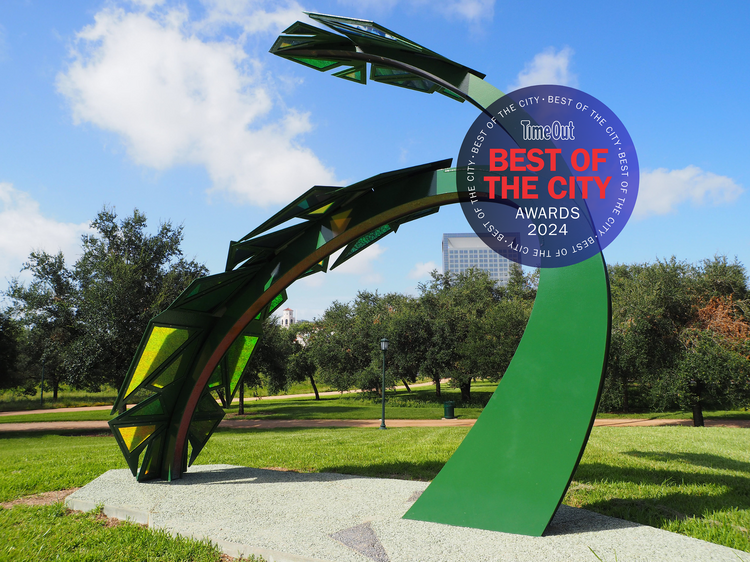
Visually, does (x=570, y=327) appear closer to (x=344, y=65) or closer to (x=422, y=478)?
(x=422, y=478)

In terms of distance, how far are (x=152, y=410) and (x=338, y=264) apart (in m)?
3.64

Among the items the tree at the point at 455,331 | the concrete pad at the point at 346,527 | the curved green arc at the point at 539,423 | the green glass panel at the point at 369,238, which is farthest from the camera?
the tree at the point at 455,331

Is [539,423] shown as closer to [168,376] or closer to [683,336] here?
[168,376]

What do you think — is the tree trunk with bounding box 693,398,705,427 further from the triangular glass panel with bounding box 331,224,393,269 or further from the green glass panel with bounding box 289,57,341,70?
the green glass panel with bounding box 289,57,341,70

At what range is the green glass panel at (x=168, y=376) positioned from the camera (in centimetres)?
699

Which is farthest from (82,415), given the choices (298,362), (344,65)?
(344,65)

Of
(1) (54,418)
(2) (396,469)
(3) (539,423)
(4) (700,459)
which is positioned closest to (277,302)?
(2) (396,469)

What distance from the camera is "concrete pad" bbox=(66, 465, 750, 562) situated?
13.0 ft

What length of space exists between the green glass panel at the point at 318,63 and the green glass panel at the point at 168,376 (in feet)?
15.5

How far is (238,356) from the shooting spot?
25.5ft

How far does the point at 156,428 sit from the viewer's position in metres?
7.14

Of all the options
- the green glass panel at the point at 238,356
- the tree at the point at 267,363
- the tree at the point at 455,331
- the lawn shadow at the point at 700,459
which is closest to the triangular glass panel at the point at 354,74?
the green glass panel at the point at 238,356

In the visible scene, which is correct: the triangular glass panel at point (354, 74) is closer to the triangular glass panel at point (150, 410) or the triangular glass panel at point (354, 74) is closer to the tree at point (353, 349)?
the triangular glass panel at point (150, 410)

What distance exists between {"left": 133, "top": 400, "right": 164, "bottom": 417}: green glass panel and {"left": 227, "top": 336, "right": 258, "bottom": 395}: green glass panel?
1147mm
